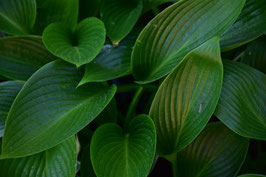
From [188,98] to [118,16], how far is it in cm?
39

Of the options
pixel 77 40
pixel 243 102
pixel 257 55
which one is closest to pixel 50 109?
pixel 77 40

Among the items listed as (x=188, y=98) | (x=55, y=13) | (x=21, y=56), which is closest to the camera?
(x=188, y=98)

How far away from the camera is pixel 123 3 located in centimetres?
100

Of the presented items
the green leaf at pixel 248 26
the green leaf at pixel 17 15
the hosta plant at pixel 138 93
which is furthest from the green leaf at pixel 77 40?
the green leaf at pixel 248 26

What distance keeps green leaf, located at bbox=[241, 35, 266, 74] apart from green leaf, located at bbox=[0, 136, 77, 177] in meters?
0.63

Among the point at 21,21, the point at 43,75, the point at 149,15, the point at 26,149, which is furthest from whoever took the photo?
the point at 149,15

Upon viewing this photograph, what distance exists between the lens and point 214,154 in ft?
2.69

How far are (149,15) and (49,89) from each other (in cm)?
58

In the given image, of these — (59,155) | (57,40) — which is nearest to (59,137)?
(59,155)

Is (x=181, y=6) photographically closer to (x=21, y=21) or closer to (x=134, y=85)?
(x=134, y=85)

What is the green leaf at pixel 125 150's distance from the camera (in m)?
0.70

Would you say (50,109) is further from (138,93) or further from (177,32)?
(177,32)

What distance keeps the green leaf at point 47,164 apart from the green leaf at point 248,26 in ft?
1.69

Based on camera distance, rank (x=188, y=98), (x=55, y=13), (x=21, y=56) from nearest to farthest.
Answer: (x=188, y=98)
(x=21, y=56)
(x=55, y=13)
